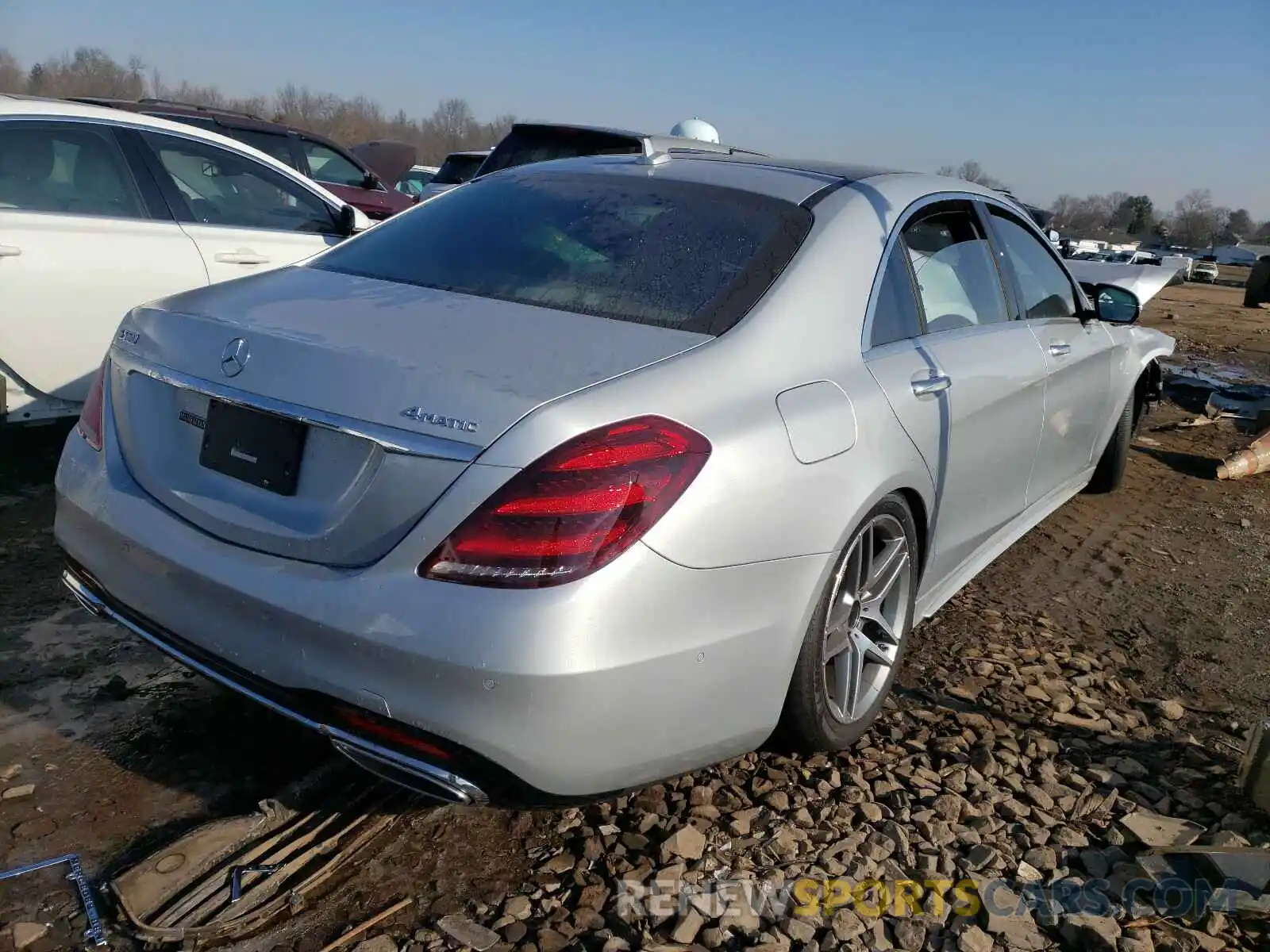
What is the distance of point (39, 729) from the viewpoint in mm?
2717

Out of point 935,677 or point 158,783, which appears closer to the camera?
point 158,783

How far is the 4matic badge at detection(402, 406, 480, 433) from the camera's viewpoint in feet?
6.31

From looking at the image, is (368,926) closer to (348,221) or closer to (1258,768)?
(1258,768)

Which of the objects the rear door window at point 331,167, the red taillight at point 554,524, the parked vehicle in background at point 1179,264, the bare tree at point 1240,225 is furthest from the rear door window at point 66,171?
the bare tree at point 1240,225

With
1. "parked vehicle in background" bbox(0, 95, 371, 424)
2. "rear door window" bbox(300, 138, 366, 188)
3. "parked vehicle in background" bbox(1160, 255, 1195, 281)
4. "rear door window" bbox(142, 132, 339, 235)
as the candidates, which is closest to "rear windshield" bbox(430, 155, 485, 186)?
"rear door window" bbox(300, 138, 366, 188)

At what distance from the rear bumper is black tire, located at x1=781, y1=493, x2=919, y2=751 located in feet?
0.33

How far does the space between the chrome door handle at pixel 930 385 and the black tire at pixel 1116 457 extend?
2.67m

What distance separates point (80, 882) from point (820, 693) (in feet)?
5.49

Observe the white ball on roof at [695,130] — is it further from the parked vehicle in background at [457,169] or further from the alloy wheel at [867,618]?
the alloy wheel at [867,618]

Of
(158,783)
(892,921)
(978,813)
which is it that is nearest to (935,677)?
(978,813)

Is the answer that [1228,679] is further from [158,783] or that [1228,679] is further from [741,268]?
[158,783]

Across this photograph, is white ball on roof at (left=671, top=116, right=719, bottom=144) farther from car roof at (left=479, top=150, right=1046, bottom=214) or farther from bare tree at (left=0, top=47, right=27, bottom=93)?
bare tree at (left=0, top=47, right=27, bottom=93)

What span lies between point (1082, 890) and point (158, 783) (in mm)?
2207

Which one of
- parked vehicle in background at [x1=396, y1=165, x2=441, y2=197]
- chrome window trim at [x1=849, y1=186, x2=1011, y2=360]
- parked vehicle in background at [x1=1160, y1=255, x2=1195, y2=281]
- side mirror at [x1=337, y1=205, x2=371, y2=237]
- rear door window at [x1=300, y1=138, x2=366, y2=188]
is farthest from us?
parked vehicle in background at [x1=396, y1=165, x2=441, y2=197]
